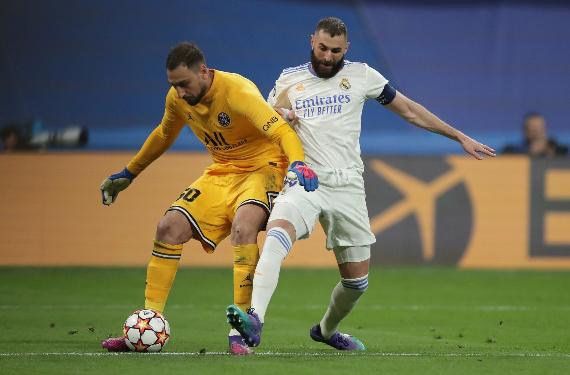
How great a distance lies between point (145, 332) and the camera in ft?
22.9

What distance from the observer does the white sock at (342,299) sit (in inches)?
297

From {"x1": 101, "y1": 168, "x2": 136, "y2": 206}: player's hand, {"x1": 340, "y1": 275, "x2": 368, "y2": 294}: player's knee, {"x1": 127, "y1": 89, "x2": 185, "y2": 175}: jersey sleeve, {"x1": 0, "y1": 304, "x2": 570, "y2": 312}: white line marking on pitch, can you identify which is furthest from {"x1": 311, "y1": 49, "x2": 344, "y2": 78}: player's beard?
{"x1": 0, "y1": 304, "x2": 570, "y2": 312}: white line marking on pitch

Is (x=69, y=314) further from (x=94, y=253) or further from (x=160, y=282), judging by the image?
(x=94, y=253)

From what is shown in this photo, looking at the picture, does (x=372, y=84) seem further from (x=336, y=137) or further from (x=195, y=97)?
(x=195, y=97)

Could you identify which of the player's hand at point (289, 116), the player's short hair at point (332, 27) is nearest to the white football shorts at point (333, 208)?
the player's hand at point (289, 116)

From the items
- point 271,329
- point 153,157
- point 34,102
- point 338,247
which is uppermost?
point 34,102

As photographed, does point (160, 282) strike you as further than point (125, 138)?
No

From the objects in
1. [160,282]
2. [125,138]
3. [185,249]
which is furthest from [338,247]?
[125,138]

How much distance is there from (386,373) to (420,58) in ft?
38.6

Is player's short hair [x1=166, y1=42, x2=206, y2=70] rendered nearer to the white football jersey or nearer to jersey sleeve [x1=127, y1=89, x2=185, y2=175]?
jersey sleeve [x1=127, y1=89, x2=185, y2=175]

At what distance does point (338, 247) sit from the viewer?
7.43 m

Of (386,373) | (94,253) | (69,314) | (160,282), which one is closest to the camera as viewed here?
(386,373)

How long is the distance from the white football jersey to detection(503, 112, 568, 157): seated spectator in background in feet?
→ 24.0

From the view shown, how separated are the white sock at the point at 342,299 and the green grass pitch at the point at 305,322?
0.64ft
